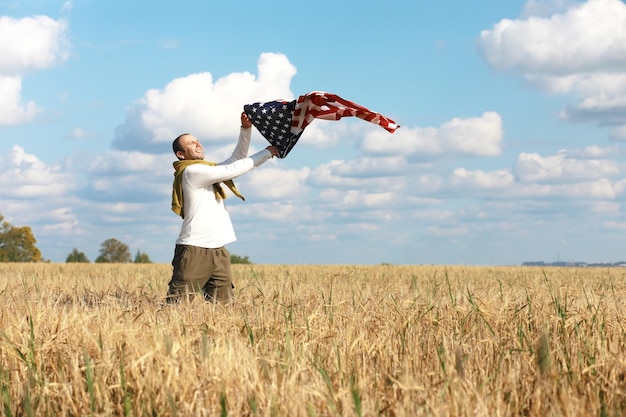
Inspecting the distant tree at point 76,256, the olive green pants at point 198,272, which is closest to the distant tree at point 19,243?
the distant tree at point 76,256

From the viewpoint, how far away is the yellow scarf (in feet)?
23.8

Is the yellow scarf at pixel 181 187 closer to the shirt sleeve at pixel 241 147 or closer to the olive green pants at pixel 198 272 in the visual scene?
the shirt sleeve at pixel 241 147

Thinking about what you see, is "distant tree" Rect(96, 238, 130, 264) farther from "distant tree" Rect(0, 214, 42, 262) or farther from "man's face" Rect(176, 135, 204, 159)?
"man's face" Rect(176, 135, 204, 159)

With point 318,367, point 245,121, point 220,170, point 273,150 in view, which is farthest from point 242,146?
point 318,367

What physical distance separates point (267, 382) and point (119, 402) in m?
0.76

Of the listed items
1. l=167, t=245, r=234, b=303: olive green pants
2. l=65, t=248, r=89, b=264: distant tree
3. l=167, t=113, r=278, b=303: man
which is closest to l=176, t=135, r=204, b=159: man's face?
l=167, t=113, r=278, b=303: man

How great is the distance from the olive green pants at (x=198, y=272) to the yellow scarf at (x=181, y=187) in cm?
41

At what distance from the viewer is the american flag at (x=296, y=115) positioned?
712 cm

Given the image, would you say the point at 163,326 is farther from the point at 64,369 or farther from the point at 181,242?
the point at 181,242

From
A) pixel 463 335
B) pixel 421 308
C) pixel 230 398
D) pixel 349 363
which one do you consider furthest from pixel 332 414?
pixel 421 308

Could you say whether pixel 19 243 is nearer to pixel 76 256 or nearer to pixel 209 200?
pixel 76 256

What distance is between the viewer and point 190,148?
7367mm

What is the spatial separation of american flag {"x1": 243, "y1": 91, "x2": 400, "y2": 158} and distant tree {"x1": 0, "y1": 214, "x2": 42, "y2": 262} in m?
54.0

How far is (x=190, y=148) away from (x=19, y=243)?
54745 mm
